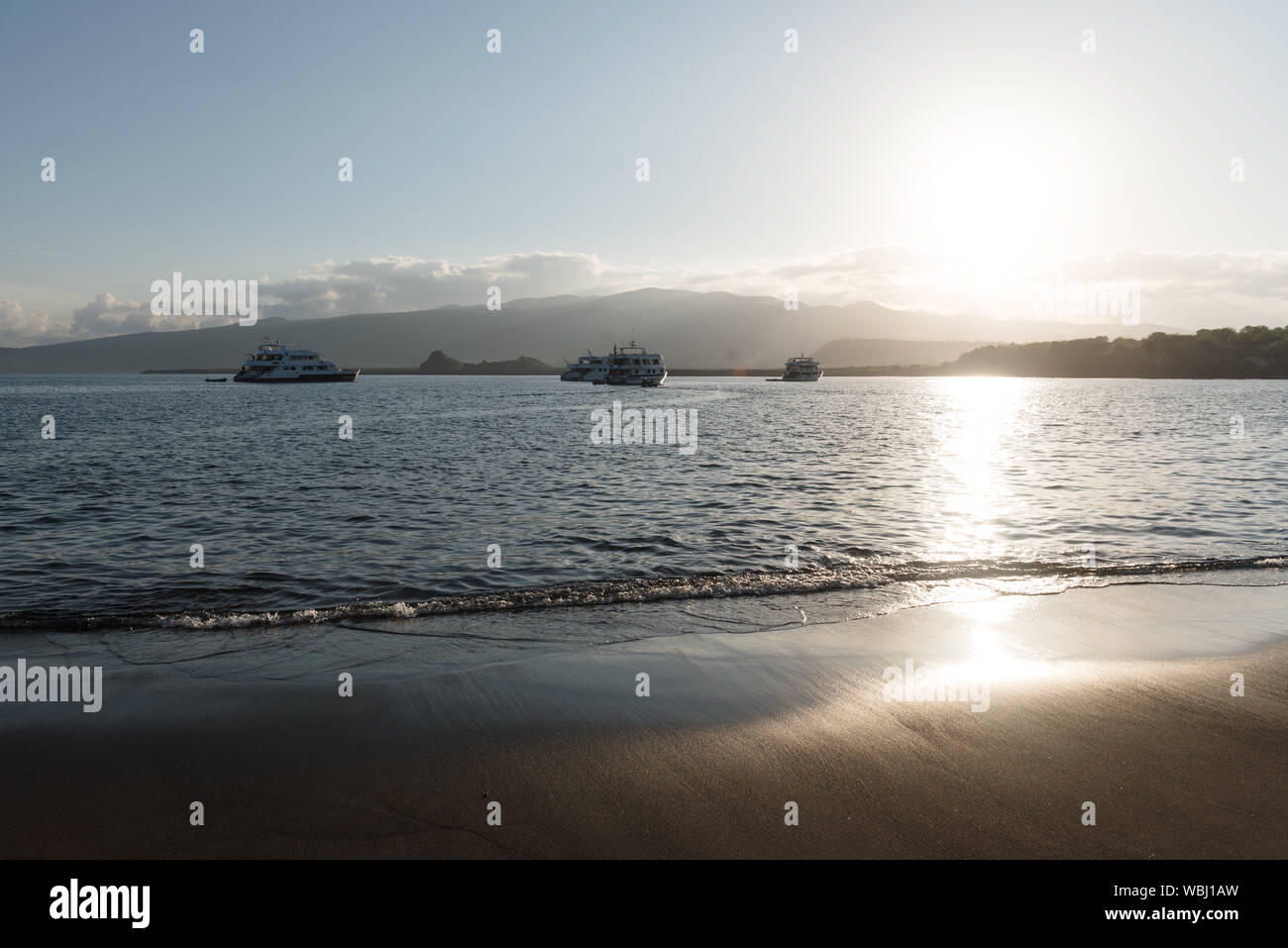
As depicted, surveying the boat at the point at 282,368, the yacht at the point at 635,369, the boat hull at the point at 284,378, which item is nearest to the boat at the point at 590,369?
the yacht at the point at 635,369

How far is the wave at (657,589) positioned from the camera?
1098 centimetres

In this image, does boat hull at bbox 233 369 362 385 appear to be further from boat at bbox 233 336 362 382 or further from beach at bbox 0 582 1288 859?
beach at bbox 0 582 1288 859

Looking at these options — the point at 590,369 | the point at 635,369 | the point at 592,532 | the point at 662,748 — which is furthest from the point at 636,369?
the point at 662,748

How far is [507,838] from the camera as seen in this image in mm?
5012

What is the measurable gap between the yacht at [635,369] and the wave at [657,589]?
13695cm

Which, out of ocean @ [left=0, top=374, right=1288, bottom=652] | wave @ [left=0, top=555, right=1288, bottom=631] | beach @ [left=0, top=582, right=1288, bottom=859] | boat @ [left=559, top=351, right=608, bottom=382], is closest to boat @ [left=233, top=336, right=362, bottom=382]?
boat @ [left=559, top=351, right=608, bottom=382]

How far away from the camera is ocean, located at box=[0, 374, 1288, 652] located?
38.9 ft

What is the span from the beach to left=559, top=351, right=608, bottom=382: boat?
163 metres

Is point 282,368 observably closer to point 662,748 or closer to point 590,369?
point 590,369

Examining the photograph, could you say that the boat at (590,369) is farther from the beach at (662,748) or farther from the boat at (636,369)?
the beach at (662,748)

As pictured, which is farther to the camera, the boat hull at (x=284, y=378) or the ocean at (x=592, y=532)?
the boat hull at (x=284, y=378)

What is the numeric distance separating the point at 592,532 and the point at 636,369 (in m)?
138
